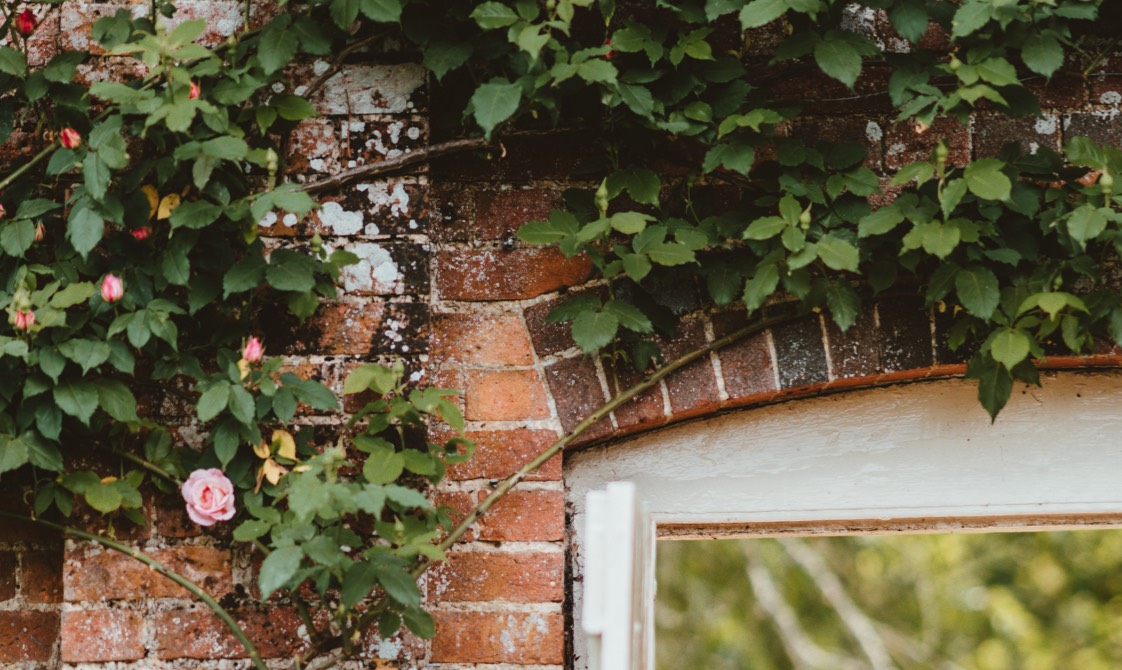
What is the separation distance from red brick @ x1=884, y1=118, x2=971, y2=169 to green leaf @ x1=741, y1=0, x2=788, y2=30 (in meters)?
0.35

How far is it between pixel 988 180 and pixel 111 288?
4.40 ft

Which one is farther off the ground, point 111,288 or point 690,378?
point 111,288

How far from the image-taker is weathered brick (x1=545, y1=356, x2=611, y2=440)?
181 centimetres

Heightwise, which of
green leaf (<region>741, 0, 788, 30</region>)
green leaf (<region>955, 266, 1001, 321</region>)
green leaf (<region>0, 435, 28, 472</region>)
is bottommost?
green leaf (<region>0, 435, 28, 472</region>)

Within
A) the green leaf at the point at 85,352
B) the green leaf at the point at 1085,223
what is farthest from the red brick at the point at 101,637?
the green leaf at the point at 1085,223

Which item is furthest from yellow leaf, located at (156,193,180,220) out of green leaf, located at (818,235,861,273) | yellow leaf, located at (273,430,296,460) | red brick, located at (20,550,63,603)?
green leaf, located at (818,235,861,273)

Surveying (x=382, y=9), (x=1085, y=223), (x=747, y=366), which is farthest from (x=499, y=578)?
(x=1085, y=223)

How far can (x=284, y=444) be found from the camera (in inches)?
67.7

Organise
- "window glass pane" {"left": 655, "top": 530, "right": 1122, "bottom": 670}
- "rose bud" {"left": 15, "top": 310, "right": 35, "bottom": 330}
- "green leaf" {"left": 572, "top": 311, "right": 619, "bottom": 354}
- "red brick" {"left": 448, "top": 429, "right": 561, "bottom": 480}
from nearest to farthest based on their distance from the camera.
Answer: "rose bud" {"left": 15, "top": 310, "right": 35, "bottom": 330}, "green leaf" {"left": 572, "top": 311, "right": 619, "bottom": 354}, "red brick" {"left": 448, "top": 429, "right": 561, "bottom": 480}, "window glass pane" {"left": 655, "top": 530, "right": 1122, "bottom": 670}

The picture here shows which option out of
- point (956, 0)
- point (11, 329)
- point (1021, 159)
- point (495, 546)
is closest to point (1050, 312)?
point (1021, 159)

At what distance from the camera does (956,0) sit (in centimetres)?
181

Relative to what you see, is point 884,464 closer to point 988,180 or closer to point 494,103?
point 988,180

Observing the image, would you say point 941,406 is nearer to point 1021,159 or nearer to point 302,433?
point 1021,159

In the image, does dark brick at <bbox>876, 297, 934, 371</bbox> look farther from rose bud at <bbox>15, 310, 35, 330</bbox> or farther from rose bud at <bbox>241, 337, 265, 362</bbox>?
rose bud at <bbox>15, 310, 35, 330</bbox>
